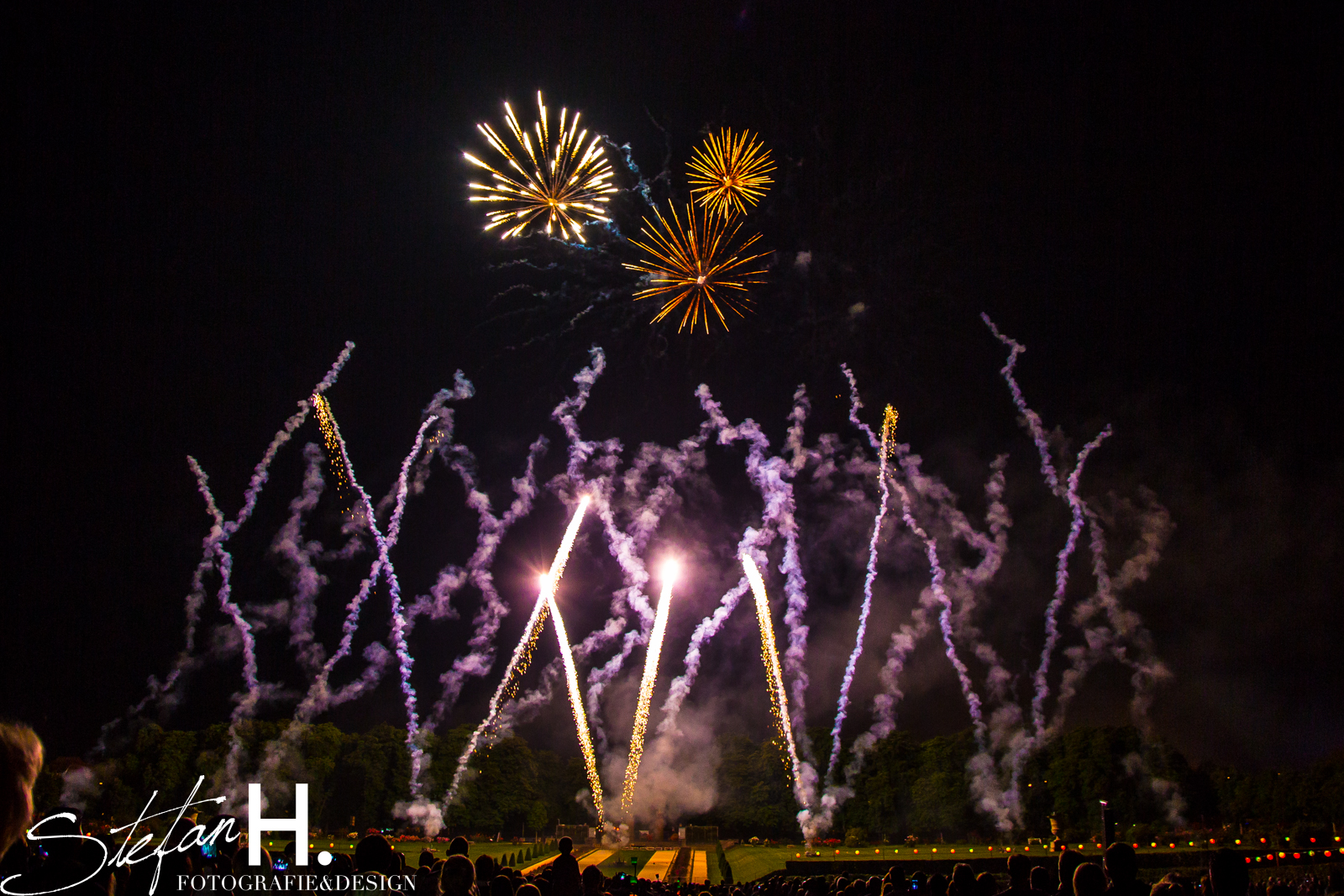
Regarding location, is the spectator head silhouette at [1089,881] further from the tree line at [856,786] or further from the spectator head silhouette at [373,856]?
the tree line at [856,786]

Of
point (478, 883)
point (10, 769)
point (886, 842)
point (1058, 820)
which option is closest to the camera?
point (10, 769)

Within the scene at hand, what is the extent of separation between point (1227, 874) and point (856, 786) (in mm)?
71605

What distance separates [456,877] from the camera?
593cm

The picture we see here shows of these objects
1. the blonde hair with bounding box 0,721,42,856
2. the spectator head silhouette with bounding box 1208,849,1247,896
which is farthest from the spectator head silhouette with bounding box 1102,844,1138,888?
the blonde hair with bounding box 0,721,42,856

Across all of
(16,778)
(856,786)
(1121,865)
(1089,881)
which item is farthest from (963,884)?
(856,786)

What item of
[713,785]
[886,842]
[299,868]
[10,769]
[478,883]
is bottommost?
[886,842]

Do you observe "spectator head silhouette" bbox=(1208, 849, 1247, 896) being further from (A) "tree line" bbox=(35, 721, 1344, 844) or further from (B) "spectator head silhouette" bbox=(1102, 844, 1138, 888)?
(A) "tree line" bbox=(35, 721, 1344, 844)

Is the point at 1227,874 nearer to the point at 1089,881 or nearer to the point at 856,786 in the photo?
the point at 1089,881

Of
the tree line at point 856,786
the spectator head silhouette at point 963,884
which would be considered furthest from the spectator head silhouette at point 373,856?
the tree line at point 856,786

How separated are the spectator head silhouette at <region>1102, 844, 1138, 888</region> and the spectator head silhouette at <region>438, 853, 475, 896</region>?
4169 millimetres

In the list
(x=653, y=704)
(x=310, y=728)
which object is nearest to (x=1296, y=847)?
(x=653, y=704)

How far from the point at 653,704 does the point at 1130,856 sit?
217 ft

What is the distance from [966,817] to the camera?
6506 centimetres

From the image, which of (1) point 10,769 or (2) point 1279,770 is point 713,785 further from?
(1) point 10,769
